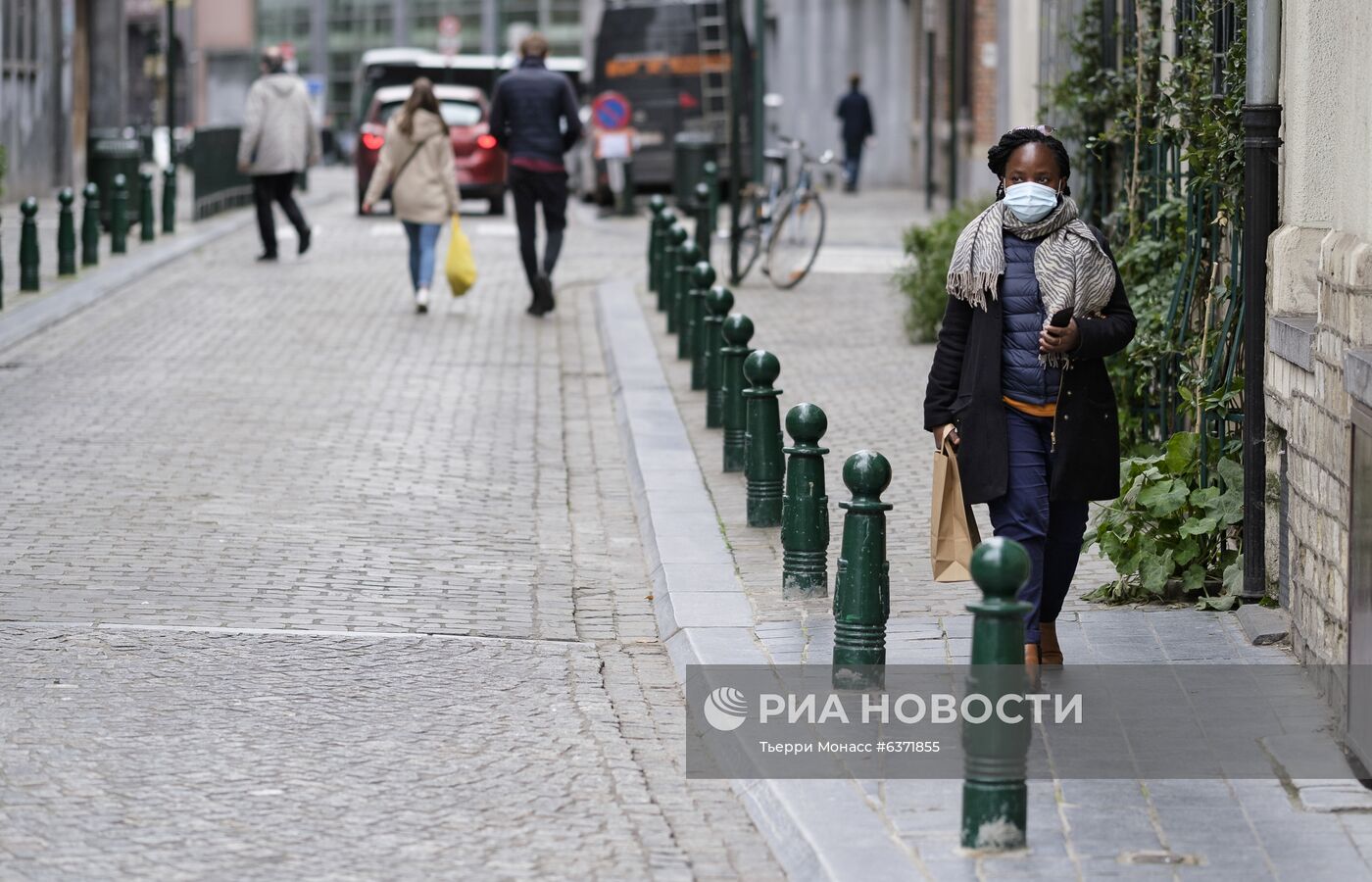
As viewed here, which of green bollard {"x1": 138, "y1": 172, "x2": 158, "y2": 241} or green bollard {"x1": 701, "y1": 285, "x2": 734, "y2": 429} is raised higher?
green bollard {"x1": 138, "y1": 172, "x2": 158, "y2": 241}

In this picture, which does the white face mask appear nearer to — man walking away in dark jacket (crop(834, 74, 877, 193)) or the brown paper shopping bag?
Result: the brown paper shopping bag

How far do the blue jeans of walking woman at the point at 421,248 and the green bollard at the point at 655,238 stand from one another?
172 centimetres

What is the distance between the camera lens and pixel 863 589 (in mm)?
6504

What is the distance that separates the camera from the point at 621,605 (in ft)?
27.0

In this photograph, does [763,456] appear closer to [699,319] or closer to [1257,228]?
[1257,228]

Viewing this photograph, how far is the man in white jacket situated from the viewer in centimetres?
2184

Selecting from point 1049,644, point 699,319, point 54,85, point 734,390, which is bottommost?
point 1049,644

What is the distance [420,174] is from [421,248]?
0.56 m

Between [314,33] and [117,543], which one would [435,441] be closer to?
[117,543]

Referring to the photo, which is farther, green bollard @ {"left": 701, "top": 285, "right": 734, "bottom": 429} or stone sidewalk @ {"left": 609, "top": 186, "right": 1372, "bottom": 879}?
green bollard @ {"left": 701, "top": 285, "right": 734, "bottom": 429}

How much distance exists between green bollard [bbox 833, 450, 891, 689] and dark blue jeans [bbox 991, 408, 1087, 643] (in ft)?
1.11

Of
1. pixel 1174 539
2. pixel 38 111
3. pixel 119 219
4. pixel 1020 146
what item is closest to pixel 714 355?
pixel 1174 539

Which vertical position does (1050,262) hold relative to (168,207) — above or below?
above

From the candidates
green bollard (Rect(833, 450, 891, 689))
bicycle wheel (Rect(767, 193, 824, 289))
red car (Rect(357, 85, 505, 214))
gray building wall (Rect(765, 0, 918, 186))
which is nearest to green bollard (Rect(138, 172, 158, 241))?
red car (Rect(357, 85, 505, 214))
